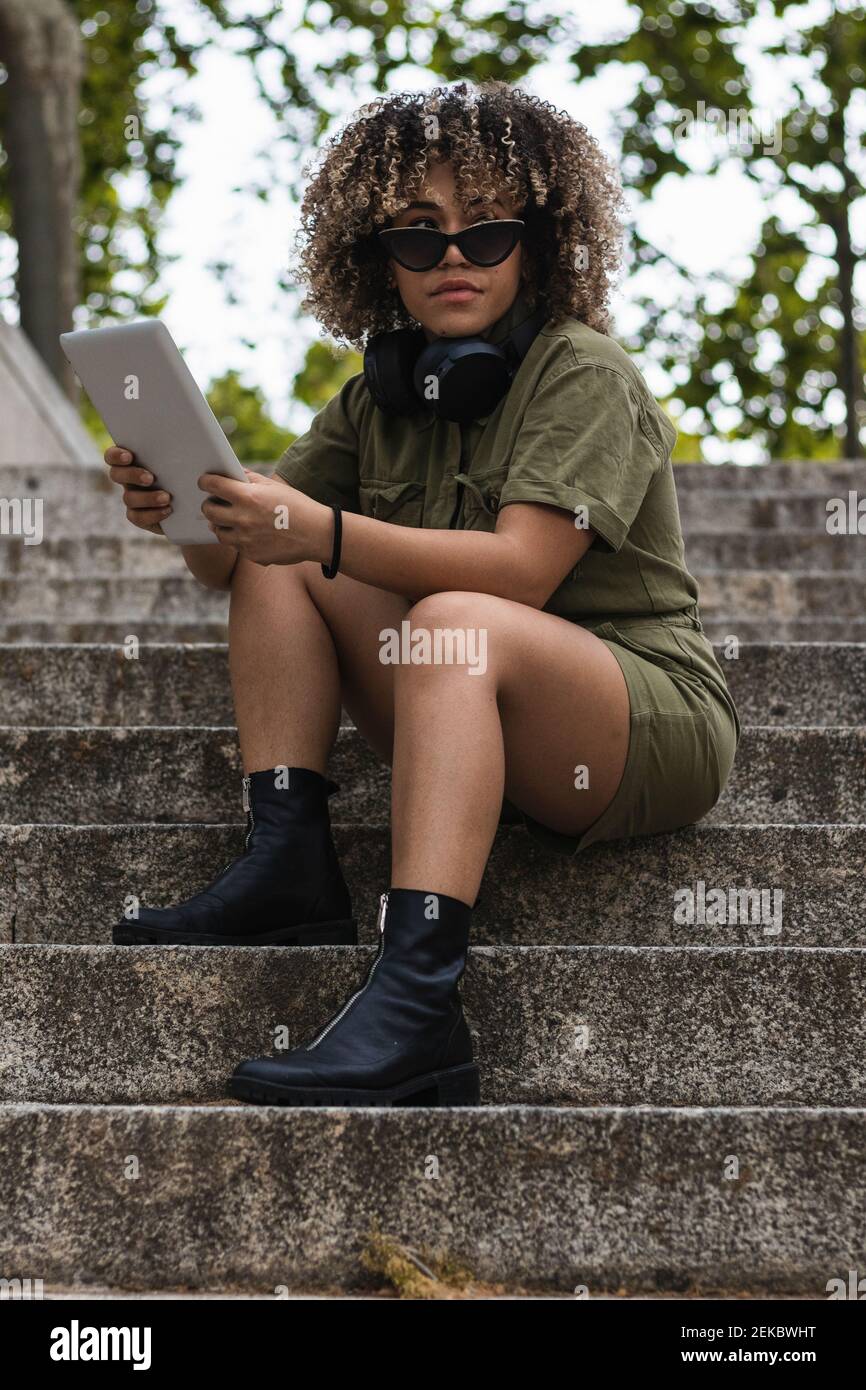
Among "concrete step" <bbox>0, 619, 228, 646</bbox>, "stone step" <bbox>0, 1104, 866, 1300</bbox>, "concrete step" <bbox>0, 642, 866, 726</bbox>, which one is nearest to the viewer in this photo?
"stone step" <bbox>0, 1104, 866, 1300</bbox>

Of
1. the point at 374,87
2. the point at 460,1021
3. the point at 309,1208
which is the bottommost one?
the point at 309,1208

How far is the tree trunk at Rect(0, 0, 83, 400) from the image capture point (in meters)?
9.00

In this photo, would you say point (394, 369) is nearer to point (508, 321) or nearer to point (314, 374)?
point (508, 321)

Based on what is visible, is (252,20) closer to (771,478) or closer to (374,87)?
(374,87)

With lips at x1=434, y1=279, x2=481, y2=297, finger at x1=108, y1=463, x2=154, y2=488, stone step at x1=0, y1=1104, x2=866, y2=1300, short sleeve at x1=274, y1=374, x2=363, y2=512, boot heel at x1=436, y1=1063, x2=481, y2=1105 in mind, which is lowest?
stone step at x1=0, y1=1104, x2=866, y2=1300

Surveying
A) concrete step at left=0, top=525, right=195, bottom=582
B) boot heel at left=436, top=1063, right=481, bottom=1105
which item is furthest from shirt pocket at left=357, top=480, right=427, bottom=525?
concrete step at left=0, top=525, right=195, bottom=582

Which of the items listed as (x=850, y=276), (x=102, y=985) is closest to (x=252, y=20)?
(x=850, y=276)

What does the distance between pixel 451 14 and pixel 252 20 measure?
1.56 metres

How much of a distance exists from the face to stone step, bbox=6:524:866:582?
253 cm

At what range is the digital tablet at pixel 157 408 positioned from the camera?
6.77 feet

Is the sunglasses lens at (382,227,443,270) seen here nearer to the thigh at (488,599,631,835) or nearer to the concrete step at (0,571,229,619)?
the thigh at (488,599,631,835)

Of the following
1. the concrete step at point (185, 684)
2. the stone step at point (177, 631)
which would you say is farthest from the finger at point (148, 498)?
the stone step at point (177, 631)

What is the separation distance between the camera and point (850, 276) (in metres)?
10.2

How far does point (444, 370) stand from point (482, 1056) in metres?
1.05
